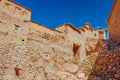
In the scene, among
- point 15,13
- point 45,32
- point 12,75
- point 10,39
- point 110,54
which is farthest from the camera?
A: point 45,32

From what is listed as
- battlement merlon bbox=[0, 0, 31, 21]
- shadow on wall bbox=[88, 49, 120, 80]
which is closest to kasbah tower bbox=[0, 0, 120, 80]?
battlement merlon bbox=[0, 0, 31, 21]

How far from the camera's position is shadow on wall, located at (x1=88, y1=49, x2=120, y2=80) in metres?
7.59

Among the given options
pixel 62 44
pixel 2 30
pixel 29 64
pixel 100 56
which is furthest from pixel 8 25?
pixel 100 56

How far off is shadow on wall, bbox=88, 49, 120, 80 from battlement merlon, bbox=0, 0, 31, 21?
7.65m

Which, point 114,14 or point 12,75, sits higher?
point 114,14

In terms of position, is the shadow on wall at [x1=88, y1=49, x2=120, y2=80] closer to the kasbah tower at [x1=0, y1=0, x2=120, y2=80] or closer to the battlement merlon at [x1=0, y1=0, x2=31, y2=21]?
the kasbah tower at [x1=0, y1=0, x2=120, y2=80]

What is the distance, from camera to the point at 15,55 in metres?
12.8

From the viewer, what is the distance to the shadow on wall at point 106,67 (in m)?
7.59

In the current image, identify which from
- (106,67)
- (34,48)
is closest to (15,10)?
(34,48)

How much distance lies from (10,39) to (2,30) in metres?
0.81

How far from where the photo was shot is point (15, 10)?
1392cm

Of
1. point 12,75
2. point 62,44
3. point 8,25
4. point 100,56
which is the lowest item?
point 12,75

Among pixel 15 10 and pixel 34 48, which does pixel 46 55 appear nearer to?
pixel 34 48

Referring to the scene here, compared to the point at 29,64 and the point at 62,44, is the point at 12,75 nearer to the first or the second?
the point at 29,64
